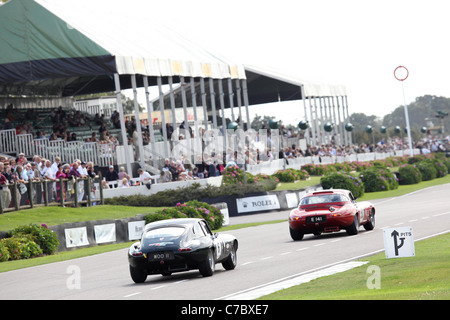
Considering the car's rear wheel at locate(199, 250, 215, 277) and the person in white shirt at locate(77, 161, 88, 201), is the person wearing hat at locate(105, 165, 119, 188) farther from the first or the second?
the car's rear wheel at locate(199, 250, 215, 277)

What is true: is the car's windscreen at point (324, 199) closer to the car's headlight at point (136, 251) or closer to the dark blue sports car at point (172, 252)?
the dark blue sports car at point (172, 252)

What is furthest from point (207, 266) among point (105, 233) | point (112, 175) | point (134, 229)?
point (112, 175)

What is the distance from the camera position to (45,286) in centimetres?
1831

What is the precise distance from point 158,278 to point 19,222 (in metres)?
11.4

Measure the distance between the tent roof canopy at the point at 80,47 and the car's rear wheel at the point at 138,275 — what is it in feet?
88.1

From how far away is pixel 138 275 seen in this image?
17719mm

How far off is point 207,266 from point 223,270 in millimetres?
1602

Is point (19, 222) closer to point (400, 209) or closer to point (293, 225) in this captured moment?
point (293, 225)

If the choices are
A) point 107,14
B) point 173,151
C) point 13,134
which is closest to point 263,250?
point 13,134

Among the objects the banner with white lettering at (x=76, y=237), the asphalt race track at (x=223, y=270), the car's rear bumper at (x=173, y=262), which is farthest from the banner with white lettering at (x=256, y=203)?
the car's rear bumper at (x=173, y=262)

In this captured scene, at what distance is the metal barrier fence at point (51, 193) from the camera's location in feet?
99.1

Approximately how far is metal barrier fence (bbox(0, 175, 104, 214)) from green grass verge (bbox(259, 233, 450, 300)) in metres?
15.9

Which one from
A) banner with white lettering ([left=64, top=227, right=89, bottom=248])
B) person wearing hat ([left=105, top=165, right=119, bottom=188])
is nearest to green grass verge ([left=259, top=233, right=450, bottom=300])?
banner with white lettering ([left=64, top=227, right=89, bottom=248])

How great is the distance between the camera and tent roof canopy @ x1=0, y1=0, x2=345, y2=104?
43.7 meters
